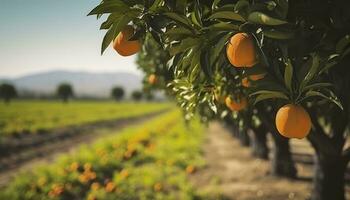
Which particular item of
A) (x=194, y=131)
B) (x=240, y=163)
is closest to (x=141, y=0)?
(x=240, y=163)

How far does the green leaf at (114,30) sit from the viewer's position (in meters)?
2.28

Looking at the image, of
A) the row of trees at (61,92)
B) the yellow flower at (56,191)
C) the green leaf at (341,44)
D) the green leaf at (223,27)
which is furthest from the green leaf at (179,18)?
the row of trees at (61,92)

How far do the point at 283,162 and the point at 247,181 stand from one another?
2.85 ft

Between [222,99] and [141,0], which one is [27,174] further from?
[141,0]

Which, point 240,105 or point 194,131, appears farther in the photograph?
point 194,131

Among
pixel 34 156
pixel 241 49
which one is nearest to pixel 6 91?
pixel 34 156

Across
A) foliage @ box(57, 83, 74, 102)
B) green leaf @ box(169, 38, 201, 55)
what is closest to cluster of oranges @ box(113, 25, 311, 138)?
green leaf @ box(169, 38, 201, 55)

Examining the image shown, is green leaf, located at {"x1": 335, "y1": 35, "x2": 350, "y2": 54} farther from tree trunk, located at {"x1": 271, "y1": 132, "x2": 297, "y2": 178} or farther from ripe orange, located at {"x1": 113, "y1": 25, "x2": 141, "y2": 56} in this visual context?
tree trunk, located at {"x1": 271, "y1": 132, "x2": 297, "y2": 178}

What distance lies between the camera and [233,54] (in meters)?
2.06

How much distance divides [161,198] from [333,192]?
2.80 metres

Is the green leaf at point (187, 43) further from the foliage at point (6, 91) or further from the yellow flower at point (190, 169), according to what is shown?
the foliage at point (6, 91)

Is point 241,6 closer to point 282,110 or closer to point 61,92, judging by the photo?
point 282,110

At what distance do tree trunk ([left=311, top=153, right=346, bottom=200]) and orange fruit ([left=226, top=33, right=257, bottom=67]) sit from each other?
366cm

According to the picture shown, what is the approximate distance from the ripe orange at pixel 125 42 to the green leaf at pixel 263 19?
0.76 metres
